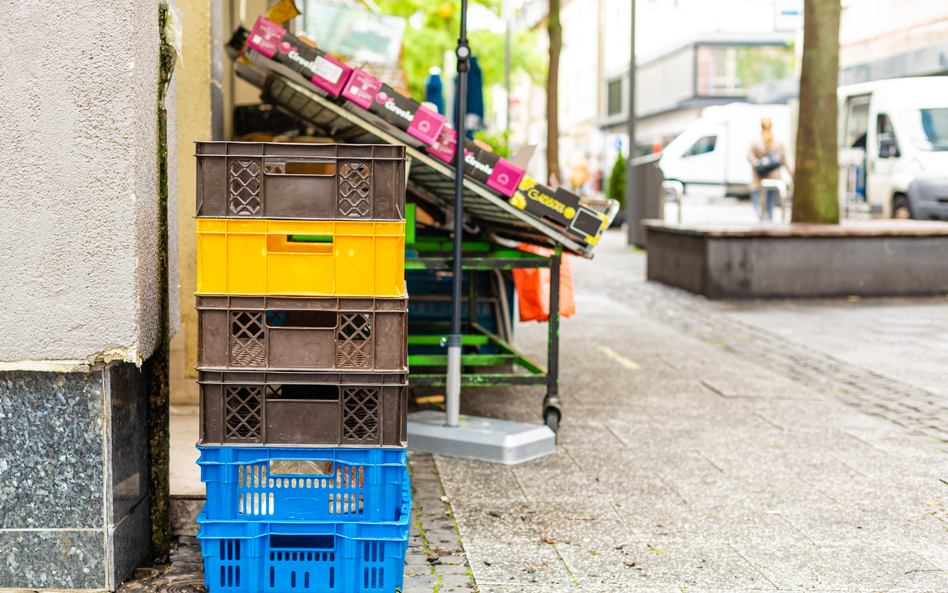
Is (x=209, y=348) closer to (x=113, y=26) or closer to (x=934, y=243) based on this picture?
(x=113, y=26)

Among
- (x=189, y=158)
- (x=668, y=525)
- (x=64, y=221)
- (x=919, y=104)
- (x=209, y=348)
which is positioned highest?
(x=919, y=104)

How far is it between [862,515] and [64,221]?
3386 millimetres

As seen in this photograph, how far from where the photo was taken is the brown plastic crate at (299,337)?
3.14 meters

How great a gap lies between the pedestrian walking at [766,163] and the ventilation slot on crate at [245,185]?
44.1 ft

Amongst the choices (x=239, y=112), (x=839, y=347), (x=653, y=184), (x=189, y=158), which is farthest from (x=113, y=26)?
(x=653, y=184)

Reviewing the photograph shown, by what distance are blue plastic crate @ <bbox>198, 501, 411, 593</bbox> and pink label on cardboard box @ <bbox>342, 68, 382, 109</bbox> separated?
7.06ft

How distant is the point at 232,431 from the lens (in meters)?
3.19

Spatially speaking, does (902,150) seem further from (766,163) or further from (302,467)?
(302,467)

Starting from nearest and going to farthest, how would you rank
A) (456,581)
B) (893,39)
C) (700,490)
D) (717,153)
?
(456,581)
(700,490)
(893,39)
(717,153)

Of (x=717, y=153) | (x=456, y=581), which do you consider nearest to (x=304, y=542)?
(x=456, y=581)

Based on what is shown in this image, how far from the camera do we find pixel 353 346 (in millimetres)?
3191

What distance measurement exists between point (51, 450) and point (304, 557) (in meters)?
0.88

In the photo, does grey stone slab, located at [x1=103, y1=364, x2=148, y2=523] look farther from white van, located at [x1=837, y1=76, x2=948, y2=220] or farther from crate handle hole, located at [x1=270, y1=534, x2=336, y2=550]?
white van, located at [x1=837, y1=76, x2=948, y2=220]

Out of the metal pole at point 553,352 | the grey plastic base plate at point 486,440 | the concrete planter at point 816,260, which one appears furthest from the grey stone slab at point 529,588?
the concrete planter at point 816,260
